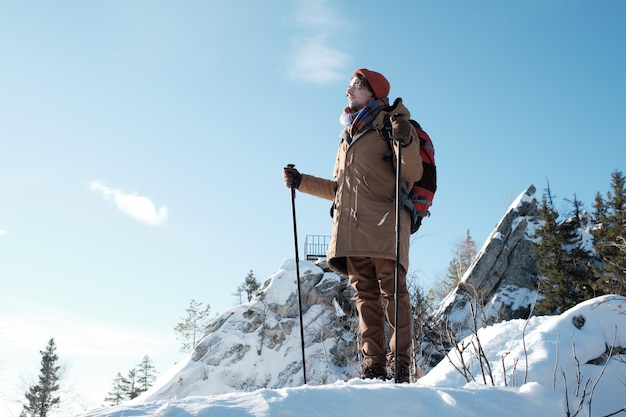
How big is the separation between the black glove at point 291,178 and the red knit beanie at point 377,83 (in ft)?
2.66

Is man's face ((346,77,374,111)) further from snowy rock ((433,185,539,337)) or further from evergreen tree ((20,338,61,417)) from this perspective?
evergreen tree ((20,338,61,417))

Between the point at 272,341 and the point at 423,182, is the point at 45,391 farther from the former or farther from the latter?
the point at 423,182

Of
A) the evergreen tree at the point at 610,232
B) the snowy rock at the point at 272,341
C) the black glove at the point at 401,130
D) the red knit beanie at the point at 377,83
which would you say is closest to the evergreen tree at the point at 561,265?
the evergreen tree at the point at 610,232

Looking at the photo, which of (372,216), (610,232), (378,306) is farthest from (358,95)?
(610,232)

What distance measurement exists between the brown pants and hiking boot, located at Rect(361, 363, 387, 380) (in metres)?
0.03

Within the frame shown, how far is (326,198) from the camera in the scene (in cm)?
367

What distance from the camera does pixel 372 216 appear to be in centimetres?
309

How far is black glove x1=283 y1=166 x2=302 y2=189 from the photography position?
364 centimetres

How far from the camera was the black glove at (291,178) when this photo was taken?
3637mm

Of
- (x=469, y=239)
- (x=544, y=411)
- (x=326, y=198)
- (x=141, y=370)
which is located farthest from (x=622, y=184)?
(x=141, y=370)

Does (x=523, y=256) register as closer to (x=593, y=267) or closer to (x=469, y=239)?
(x=593, y=267)

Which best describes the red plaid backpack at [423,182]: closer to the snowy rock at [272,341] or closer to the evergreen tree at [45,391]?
the snowy rock at [272,341]

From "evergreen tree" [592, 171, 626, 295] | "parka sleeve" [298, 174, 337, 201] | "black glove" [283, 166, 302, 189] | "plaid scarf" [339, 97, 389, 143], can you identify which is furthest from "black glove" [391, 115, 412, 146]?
"evergreen tree" [592, 171, 626, 295]

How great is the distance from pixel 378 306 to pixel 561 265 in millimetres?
18900
